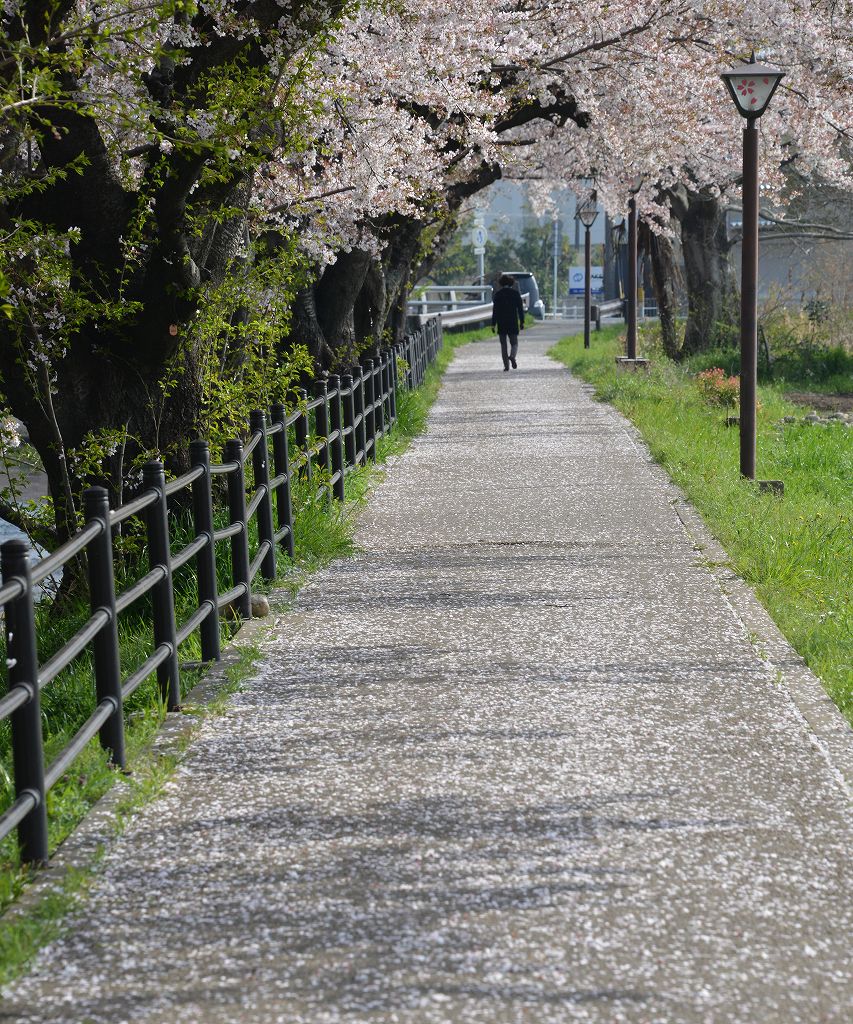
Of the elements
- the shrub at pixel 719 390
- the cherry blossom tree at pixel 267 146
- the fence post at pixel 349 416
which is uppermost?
the cherry blossom tree at pixel 267 146

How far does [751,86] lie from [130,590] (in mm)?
8096

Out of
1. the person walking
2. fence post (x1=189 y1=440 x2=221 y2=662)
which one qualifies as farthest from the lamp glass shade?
the person walking

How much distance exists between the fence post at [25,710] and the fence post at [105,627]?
0.71 meters

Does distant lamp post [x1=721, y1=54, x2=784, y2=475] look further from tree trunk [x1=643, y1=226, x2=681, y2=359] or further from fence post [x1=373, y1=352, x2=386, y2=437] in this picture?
tree trunk [x1=643, y1=226, x2=681, y2=359]

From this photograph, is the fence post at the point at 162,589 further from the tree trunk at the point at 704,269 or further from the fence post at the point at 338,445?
the tree trunk at the point at 704,269

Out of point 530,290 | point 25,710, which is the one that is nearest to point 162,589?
point 25,710

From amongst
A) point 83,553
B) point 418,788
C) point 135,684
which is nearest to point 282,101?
point 83,553

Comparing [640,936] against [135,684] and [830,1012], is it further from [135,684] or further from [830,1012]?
[135,684]

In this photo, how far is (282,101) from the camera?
8.46 m

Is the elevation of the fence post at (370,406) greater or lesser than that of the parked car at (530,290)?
lesser

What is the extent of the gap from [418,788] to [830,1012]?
72.7 inches

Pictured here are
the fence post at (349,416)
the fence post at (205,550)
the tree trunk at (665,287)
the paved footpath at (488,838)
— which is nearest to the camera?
the paved footpath at (488,838)

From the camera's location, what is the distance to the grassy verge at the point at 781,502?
736cm

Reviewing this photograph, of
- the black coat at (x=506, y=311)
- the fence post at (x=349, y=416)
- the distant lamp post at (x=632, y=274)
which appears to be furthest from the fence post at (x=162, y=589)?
the black coat at (x=506, y=311)
